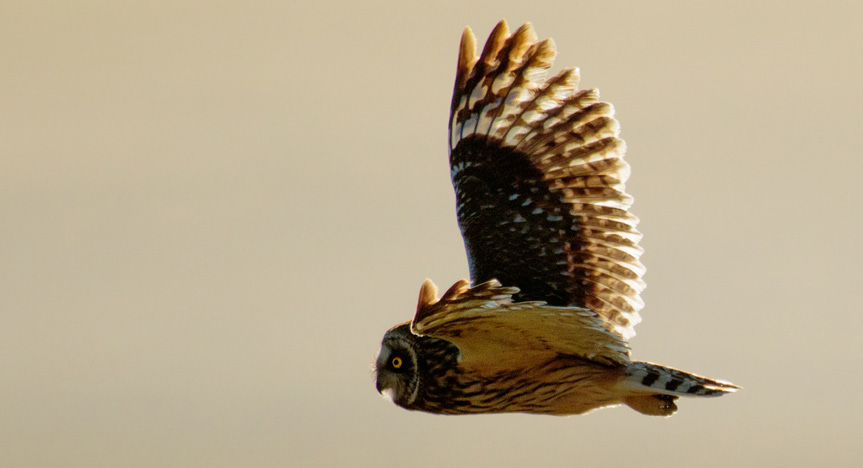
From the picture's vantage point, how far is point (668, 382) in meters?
6.44

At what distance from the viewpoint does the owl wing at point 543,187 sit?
22.8 ft

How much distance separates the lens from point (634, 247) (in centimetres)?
716

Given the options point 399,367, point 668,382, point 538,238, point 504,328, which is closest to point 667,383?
point 668,382

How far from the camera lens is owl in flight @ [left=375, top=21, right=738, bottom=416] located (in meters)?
6.49

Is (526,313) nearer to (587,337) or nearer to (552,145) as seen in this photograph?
(587,337)

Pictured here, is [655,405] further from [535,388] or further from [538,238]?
[538,238]

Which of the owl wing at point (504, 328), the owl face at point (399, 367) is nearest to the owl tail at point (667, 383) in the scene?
the owl wing at point (504, 328)

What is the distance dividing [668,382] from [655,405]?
1.47ft

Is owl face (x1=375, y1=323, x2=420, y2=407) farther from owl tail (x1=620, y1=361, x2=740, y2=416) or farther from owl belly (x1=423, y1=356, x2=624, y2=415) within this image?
owl tail (x1=620, y1=361, x2=740, y2=416)

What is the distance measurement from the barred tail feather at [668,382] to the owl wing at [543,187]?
0.51 metres

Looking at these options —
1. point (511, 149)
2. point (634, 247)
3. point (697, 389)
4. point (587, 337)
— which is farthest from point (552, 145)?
point (697, 389)

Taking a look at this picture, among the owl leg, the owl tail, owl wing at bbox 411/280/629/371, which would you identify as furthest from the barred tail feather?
the owl leg

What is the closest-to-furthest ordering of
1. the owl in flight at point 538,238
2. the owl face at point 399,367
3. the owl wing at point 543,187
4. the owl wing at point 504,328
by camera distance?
the owl wing at point 504,328
the owl in flight at point 538,238
the owl face at point 399,367
the owl wing at point 543,187

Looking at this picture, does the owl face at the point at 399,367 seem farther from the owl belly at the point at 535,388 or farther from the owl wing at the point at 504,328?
the owl wing at the point at 504,328
